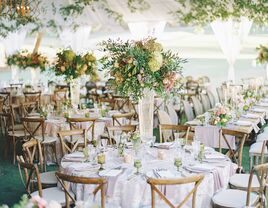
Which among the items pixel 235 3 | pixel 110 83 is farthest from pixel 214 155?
pixel 235 3

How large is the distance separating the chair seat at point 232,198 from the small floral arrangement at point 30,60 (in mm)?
7971

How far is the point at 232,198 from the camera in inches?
175

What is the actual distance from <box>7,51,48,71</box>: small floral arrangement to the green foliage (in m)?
3.23

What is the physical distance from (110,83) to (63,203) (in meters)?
1.25

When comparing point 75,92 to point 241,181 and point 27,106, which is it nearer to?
point 27,106

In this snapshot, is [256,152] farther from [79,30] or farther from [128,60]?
[79,30]

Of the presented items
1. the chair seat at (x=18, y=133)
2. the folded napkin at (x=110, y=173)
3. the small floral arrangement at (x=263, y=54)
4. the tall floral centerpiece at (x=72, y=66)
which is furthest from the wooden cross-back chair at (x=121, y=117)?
the small floral arrangement at (x=263, y=54)

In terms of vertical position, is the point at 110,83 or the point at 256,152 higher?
the point at 110,83

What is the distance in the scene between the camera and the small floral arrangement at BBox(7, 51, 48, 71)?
1178 centimetres

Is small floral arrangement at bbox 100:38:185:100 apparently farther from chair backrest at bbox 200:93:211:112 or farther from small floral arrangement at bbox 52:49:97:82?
chair backrest at bbox 200:93:211:112

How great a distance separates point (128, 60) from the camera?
15.7ft

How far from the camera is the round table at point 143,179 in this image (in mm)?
4180

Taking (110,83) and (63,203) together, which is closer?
(63,203)

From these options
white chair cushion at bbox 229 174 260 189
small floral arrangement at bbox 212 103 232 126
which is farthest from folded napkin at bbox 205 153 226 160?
small floral arrangement at bbox 212 103 232 126
